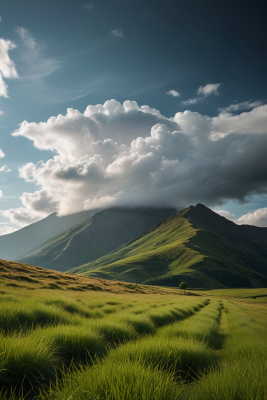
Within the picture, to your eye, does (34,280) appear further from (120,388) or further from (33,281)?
(120,388)

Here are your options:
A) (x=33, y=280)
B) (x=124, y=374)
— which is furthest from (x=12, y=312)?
(x=33, y=280)

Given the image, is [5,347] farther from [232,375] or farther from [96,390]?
[232,375]

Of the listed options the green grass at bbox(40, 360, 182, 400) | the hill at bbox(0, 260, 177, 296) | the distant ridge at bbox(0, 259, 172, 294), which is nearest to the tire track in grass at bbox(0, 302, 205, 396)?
the green grass at bbox(40, 360, 182, 400)

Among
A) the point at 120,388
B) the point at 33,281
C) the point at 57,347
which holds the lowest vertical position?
the point at 33,281

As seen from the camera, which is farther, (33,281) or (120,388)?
(33,281)

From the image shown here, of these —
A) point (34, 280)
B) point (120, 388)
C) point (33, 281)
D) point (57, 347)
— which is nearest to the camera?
point (120, 388)

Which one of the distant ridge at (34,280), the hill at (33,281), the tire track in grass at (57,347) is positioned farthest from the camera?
the distant ridge at (34,280)

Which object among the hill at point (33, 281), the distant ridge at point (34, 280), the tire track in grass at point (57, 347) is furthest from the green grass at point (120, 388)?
the distant ridge at point (34, 280)

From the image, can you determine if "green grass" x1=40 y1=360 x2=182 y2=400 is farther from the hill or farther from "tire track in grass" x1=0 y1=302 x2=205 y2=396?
the hill

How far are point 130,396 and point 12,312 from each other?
6.31 m

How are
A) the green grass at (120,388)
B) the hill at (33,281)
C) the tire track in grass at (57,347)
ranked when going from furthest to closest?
1. the hill at (33,281)
2. the tire track in grass at (57,347)
3. the green grass at (120,388)

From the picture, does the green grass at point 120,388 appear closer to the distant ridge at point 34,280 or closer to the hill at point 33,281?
the hill at point 33,281

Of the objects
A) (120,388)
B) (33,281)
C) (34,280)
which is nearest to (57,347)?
(120,388)

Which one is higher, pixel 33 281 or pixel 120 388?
pixel 120 388
